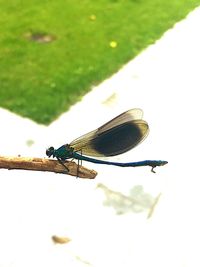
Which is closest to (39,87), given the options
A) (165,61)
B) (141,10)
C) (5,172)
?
(5,172)

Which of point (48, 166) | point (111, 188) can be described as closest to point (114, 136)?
point (48, 166)

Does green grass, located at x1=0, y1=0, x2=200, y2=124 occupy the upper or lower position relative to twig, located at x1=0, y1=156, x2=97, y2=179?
lower

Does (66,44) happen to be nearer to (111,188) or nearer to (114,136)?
(111,188)

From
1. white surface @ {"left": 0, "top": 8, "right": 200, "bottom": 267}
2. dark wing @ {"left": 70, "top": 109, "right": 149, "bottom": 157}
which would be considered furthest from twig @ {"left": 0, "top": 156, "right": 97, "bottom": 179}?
white surface @ {"left": 0, "top": 8, "right": 200, "bottom": 267}

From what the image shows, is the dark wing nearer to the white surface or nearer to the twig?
the twig

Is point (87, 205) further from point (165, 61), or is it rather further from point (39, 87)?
point (165, 61)

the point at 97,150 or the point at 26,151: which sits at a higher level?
the point at 97,150
